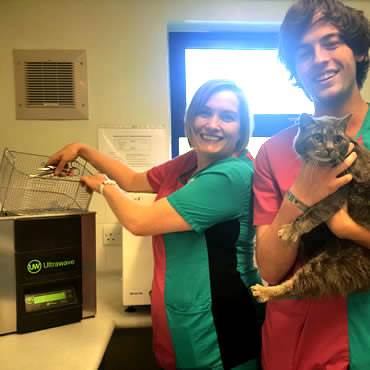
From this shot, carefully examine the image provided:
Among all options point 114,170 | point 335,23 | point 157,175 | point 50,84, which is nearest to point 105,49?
point 50,84

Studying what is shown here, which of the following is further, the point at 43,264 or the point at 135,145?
the point at 135,145

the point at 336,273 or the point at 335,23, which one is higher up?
the point at 335,23

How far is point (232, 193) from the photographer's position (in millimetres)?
1036

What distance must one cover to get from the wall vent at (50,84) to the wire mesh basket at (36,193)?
51cm

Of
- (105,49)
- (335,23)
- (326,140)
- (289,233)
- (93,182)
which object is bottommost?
(289,233)

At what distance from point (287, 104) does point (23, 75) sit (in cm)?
144

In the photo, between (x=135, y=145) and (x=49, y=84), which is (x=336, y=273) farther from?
(x=49, y=84)

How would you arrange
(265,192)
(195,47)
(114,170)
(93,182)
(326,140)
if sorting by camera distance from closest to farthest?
(326,140) < (265,192) < (93,182) < (114,170) < (195,47)

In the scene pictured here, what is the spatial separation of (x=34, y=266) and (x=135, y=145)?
0.89 metres

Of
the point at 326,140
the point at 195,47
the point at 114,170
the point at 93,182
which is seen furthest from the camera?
the point at 195,47

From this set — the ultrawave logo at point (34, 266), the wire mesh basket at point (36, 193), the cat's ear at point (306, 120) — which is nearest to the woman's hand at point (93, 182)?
the wire mesh basket at point (36, 193)

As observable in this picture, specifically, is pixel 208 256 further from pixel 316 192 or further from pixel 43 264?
pixel 43 264

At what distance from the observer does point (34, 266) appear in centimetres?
115

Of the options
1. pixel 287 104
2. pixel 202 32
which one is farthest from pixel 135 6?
pixel 287 104
